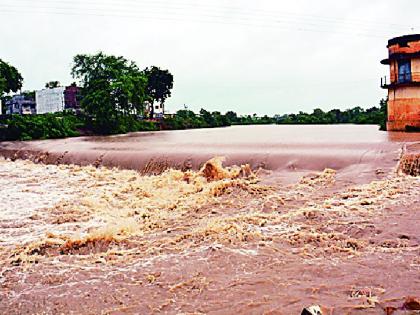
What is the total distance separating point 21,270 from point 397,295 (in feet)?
13.8

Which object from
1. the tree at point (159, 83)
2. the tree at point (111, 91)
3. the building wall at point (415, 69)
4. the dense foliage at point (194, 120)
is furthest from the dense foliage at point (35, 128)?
the building wall at point (415, 69)

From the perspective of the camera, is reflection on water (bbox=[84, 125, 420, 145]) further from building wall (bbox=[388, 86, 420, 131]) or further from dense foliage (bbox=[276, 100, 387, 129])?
dense foliage (bbox=[276, 100, 387, 129])

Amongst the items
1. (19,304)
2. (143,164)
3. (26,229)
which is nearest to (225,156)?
(143,164)

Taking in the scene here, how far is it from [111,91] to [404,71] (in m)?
17.7

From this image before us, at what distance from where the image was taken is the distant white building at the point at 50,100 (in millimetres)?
51719

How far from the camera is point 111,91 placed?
30.5 meters

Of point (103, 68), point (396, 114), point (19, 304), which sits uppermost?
point (103, 68)

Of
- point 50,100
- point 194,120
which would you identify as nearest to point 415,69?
point 194,120

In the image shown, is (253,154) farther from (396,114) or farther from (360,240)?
(396,114)

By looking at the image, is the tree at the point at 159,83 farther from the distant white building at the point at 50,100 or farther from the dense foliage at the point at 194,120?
the distant white building at the point at 50,100

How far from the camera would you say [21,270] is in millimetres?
5812

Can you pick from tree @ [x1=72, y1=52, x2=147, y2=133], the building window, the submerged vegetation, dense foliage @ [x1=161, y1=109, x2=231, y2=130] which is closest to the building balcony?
the building window

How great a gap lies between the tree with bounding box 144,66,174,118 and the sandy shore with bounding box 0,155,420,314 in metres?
33.7

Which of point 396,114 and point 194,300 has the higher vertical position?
point 396,114
